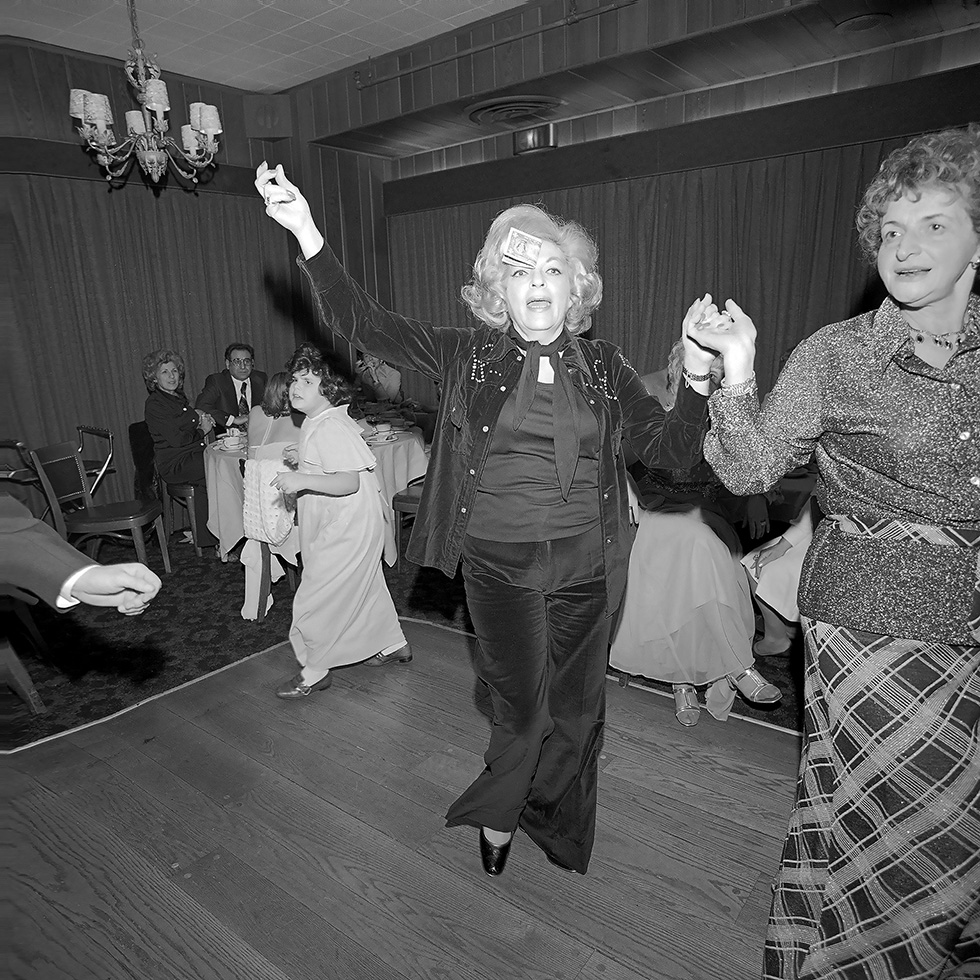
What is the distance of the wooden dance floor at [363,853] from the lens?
1791mm

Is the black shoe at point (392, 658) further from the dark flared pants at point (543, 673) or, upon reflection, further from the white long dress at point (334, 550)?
the dark flared pants at point (543, 673)

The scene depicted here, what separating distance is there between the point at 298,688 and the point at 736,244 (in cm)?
474

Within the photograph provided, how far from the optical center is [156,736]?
278 centimetres

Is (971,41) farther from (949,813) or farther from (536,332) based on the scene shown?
(949,813)

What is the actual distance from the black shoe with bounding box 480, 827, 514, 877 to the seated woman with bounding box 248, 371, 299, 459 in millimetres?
2070

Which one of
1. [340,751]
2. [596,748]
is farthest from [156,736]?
[596,748]

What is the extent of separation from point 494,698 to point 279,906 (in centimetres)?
78

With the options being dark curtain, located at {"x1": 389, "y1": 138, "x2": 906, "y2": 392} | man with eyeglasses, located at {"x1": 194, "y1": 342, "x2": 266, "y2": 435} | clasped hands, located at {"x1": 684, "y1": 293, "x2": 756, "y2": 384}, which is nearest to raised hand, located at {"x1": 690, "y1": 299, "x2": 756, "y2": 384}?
clasped hands, located at {"x1": 684, "y1": 293, "x2": 756, "y2": 384}

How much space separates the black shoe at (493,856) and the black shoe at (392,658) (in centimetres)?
134

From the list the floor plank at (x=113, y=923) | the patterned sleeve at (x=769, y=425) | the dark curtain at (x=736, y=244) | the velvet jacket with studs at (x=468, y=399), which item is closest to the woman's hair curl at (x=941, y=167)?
the patterned sleeve at (x=769, y=425)

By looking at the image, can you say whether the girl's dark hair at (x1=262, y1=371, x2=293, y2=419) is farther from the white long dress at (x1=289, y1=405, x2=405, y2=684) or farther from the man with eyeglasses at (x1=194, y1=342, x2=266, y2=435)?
the man with eyeglasses at (x1=194, y1=342, x2=266, y2=435)

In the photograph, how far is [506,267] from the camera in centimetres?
184

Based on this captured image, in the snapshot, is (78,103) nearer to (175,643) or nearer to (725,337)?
(175,643)

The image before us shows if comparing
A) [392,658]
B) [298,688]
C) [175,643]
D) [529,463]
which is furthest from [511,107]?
[529,463]
